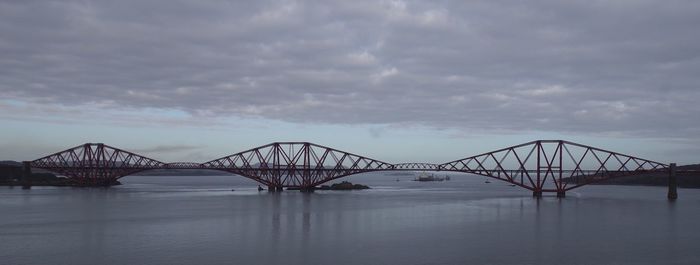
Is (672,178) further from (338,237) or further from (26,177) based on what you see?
(26,177)

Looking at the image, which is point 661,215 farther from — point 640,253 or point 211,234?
point 211,234

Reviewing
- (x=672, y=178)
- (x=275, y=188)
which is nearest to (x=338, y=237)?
(x=672, y=178)

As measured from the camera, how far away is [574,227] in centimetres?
5091

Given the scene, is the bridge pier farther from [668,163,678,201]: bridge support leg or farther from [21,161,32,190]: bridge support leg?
[668,163,678,201]: bridge support leg

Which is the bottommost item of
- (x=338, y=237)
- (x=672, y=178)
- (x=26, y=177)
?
(x=338, y=237)

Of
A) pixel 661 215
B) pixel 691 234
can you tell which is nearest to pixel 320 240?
pixel 691 234

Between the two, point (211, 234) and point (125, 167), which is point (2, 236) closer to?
point (211, 234)

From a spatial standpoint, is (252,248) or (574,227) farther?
(574,227)

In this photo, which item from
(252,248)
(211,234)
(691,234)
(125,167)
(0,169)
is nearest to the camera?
(252,248)

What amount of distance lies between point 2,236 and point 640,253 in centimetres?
4023

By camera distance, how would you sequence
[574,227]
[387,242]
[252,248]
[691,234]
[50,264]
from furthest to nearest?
1. [574,227]
2. [691,234]
3. [387,242]
4. [252,248]
5. [50,264]

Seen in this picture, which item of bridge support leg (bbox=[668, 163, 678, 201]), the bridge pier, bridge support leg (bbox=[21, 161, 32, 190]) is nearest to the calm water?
bridge support leg (bbox=[668, 163, 678, 201])

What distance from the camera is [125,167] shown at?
415ft

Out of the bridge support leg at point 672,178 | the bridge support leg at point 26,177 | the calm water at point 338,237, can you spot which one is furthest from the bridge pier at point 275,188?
the bridge support leg at point 672,178
